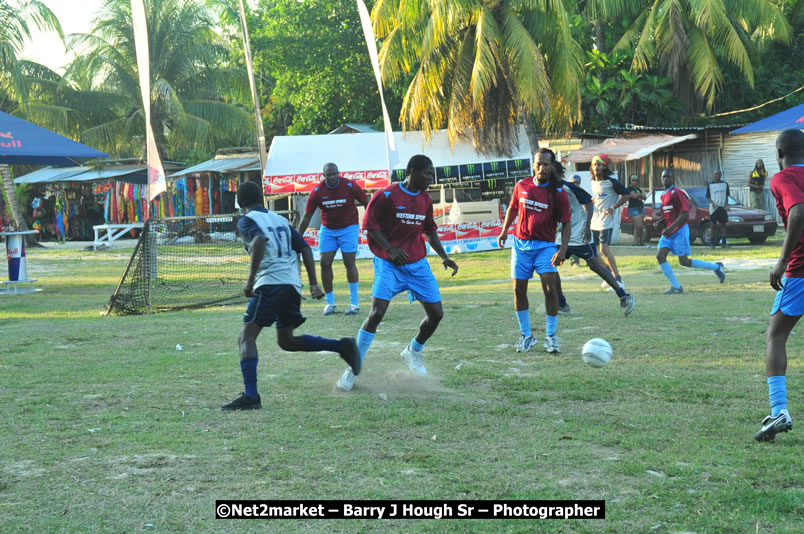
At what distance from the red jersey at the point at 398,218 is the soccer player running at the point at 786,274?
9.27 feet

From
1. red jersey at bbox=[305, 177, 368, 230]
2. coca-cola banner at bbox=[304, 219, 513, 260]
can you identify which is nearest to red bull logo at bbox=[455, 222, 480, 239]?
coca-cola banner at bbox=[304, 219, 513, 260]

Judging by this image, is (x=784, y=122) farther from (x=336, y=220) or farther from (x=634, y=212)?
(x=336, y=220)

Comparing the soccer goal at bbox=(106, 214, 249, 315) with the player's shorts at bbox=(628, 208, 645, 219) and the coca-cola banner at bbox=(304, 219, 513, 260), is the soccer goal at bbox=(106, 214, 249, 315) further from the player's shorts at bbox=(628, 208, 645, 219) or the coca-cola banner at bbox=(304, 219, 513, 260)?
the player's shorts at bbox=(628, 208, 645, 219)

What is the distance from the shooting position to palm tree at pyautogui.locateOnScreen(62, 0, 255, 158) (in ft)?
111

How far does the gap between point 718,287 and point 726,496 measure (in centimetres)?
993

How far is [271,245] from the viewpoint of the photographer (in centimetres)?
625

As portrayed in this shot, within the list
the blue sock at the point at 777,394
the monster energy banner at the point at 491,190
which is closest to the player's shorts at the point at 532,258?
the blue sock at the point at 777,394

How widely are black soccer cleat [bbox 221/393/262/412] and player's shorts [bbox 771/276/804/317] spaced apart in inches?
137

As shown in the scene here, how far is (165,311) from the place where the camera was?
44.0 ft

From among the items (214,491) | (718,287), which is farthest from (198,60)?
(214,491)

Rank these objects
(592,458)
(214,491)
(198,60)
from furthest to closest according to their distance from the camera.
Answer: (198,60), (592,458), (214,491)

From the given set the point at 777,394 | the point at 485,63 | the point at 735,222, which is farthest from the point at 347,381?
the point at 485,63

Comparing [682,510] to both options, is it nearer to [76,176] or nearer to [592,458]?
[592,458]

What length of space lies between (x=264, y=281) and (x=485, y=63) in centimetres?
1928
